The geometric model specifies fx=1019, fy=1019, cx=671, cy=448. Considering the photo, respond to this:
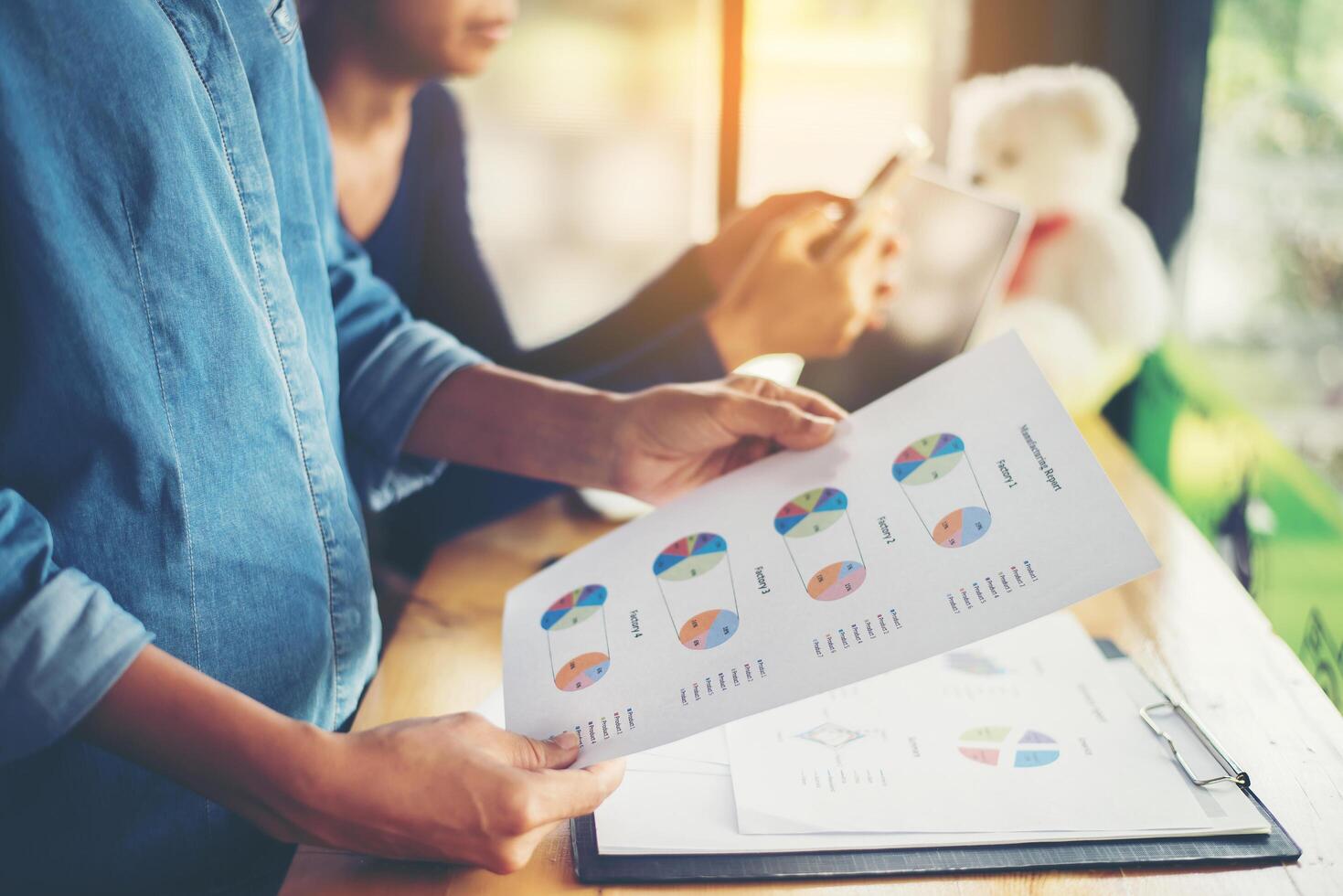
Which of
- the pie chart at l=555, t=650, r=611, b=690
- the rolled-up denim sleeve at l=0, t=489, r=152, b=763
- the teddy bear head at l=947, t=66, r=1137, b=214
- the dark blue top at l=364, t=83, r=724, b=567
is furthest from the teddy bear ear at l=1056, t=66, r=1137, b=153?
the rolled-up denim sleeve at l=0, t=489, r=152, b=763

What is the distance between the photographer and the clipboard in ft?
1.54

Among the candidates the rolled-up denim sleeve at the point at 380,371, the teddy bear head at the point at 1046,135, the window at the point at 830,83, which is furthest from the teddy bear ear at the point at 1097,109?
the rolled-up denim sleeve at the point at 380,371

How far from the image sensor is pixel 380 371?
28.4 inches

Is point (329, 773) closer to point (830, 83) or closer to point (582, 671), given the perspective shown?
point (582, 671)

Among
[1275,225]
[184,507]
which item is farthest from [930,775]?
[1275,225]

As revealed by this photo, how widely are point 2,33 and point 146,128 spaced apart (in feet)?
0.20

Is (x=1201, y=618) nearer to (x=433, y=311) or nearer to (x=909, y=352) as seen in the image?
(x=909, y=352)

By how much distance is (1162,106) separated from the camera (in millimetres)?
1191

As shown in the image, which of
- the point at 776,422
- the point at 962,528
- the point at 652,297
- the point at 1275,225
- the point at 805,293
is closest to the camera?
the point at 962,528

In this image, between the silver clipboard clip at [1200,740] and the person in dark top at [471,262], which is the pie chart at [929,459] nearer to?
the silver clipboard clip at [1200,740]

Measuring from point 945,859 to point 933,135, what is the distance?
3.00 feet

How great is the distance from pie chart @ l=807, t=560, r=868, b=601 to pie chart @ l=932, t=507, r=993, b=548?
0.04 m

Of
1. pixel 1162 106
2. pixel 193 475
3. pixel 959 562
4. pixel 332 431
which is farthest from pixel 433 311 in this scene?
pixel 1162 106

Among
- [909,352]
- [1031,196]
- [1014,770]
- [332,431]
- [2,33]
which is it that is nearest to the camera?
[2,33]
